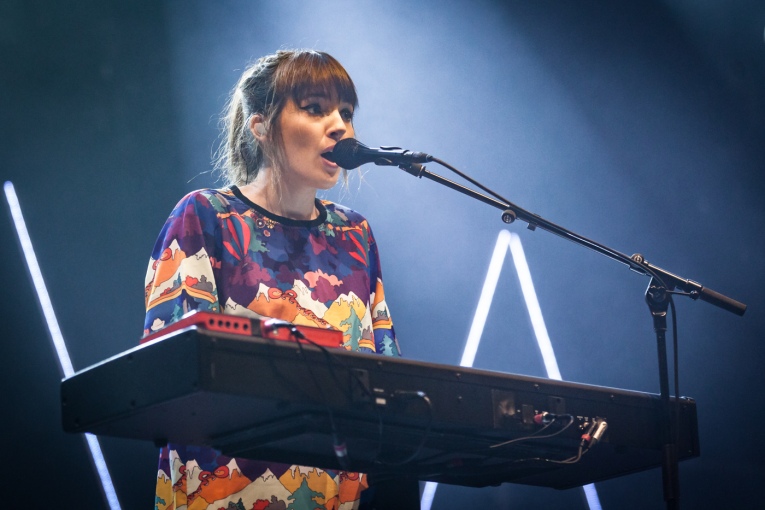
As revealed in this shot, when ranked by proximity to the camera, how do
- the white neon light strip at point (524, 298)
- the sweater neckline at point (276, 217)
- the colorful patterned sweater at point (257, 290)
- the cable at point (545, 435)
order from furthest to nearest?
1. the white neon light strip at point (524, 298)
2. the sweater neckline at point (276, 217)
3. the colorful patterned sweater at point (257, 290)
4. the cable at point (545, 435)

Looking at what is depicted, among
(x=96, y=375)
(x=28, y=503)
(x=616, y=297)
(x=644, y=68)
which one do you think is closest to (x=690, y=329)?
(x=616, y=297)

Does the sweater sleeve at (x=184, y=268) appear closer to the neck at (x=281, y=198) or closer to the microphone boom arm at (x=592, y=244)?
the neck at (x=281, y=198)

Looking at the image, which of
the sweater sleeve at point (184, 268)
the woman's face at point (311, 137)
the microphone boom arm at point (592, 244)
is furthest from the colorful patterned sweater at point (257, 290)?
the microphone boom arm at point (592, 244)

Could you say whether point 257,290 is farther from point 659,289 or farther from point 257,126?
point 659,289

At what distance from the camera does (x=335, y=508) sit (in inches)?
77.0

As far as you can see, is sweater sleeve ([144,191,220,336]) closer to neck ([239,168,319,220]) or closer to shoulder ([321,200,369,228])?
neck ([239,168,319,220])

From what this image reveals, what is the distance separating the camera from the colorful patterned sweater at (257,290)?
5.99ft

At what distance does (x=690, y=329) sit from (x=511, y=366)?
0.71 metres

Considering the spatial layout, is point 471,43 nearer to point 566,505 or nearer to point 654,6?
point 654,6

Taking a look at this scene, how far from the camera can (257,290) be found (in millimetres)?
2004

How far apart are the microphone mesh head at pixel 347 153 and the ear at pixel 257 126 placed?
34cm

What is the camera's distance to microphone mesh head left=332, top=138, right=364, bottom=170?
1976 mm

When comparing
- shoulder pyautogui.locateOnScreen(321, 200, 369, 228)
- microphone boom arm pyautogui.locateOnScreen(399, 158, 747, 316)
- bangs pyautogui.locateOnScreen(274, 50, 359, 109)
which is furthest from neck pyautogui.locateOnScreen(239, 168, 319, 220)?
microphone boom arm pyautogui.locateOnScreen(399, 158, 747, 316)

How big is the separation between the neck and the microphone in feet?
0.73
